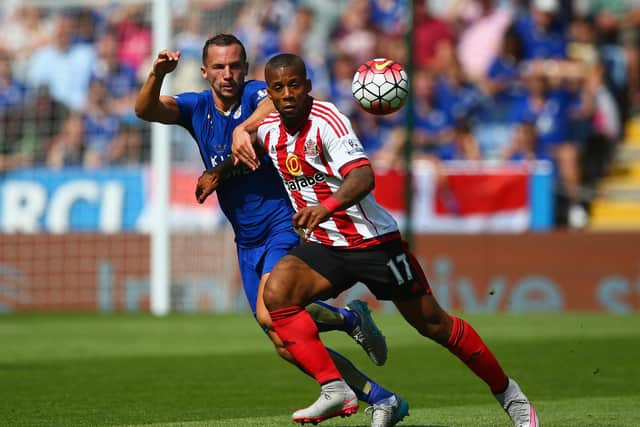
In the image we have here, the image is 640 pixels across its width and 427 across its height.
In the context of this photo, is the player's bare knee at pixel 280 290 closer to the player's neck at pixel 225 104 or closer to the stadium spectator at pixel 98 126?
the player's neck at pixel 225 104

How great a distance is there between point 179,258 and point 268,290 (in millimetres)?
12699

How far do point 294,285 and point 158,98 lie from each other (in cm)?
189

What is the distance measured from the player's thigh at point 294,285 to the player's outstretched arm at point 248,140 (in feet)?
2.20

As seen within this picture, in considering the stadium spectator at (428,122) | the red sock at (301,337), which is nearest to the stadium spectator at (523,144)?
the stadium spectator at (428,122)

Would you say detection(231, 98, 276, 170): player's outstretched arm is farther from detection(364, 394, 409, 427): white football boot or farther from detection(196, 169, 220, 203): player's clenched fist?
detection(364, 394, 409, 427): white football boot

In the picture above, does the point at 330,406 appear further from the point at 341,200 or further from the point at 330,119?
the point at 330,119

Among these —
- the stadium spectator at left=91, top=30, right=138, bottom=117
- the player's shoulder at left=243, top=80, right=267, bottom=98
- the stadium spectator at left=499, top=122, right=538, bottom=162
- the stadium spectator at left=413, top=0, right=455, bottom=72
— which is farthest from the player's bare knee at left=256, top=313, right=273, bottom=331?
the stadium spectator at left=413, top=0, right=455, bottom=72

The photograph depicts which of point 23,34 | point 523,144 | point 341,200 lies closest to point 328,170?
point 341,200

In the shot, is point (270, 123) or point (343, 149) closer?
point (343, 149)

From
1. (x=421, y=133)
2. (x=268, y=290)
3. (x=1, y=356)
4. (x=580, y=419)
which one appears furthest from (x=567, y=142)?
(x=268, y=290)

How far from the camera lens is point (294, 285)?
6.88m

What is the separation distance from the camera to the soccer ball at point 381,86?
7.35 meters

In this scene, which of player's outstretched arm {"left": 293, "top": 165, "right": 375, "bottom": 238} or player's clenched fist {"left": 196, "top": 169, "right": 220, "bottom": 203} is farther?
player's clenched fist {"left": 196, "top": 169, "right": 220, "bottom": 203}

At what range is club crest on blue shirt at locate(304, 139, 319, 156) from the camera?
22.8 feet
